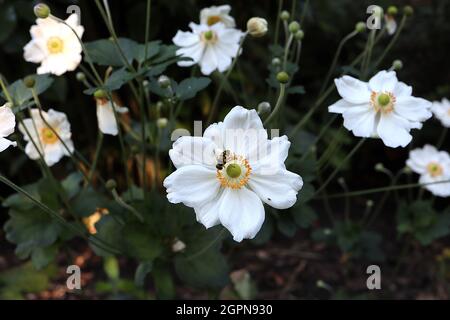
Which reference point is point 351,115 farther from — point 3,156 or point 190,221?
point 3,156

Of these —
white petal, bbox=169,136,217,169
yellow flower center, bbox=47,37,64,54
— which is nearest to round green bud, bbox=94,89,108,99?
yellow flower center, bbox=47,37,64,54

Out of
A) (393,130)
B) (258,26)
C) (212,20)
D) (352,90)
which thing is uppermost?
(212,20)

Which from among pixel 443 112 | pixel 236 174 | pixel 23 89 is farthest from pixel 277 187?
pixel 443 112

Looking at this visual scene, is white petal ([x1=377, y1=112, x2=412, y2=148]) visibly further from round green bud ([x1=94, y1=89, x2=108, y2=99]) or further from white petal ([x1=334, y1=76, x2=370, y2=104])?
round green bud ([x1=94, y1=89, x2=108, y2=99])

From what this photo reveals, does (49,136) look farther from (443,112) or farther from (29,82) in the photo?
(443,112)

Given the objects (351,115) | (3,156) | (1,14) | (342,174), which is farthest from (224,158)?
(342,174)
